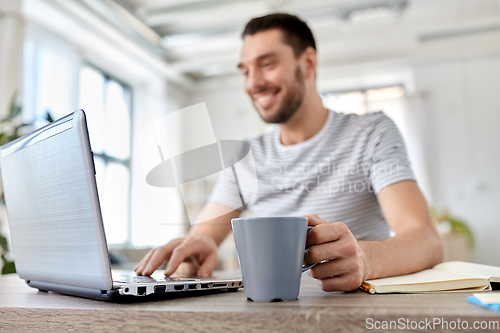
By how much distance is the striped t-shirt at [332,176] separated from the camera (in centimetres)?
108

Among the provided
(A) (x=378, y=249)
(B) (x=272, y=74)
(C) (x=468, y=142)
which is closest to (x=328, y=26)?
(C) (x=468, y=142)

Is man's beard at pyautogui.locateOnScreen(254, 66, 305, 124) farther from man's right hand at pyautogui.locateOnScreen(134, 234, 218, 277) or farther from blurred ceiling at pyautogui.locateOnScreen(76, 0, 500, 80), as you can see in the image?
blurred ceiling at pyautogui.locateOnScreen(76, 0, 500, 80)

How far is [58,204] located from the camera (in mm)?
463

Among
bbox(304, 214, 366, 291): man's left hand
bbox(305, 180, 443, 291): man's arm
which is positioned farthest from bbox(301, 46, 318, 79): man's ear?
bbox(304, 214, 366, 291): man's left hand

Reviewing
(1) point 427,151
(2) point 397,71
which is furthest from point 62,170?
(2) point 397,71

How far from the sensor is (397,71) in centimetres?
542

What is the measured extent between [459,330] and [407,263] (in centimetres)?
34

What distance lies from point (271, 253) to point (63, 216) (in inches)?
9.2

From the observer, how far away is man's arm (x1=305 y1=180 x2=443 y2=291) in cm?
48

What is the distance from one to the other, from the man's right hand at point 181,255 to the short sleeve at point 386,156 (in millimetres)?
440

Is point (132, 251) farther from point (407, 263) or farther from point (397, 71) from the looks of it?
point (397, 71)

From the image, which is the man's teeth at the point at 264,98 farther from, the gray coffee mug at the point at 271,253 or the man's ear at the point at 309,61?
the gray coffee mug at the point at 271,253

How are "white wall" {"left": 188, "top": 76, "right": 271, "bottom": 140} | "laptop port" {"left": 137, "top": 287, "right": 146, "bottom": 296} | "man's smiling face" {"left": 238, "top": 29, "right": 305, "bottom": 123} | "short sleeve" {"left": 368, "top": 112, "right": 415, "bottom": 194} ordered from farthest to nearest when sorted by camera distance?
"white wall" {"left": 188, "top": 76, "right": 271, "bottom": 140}, "man's smiling face" {"left": 238, "top": 29, "right": 305, "bottom": 123}, "short sleeve" {"left": 368, "top": 112, "right": 415, "bottom": 194}, "laptop port" {"left": 137, "top": 287, "right": 146, "bottom": 296}

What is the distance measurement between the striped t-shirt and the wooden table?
0.61 m
